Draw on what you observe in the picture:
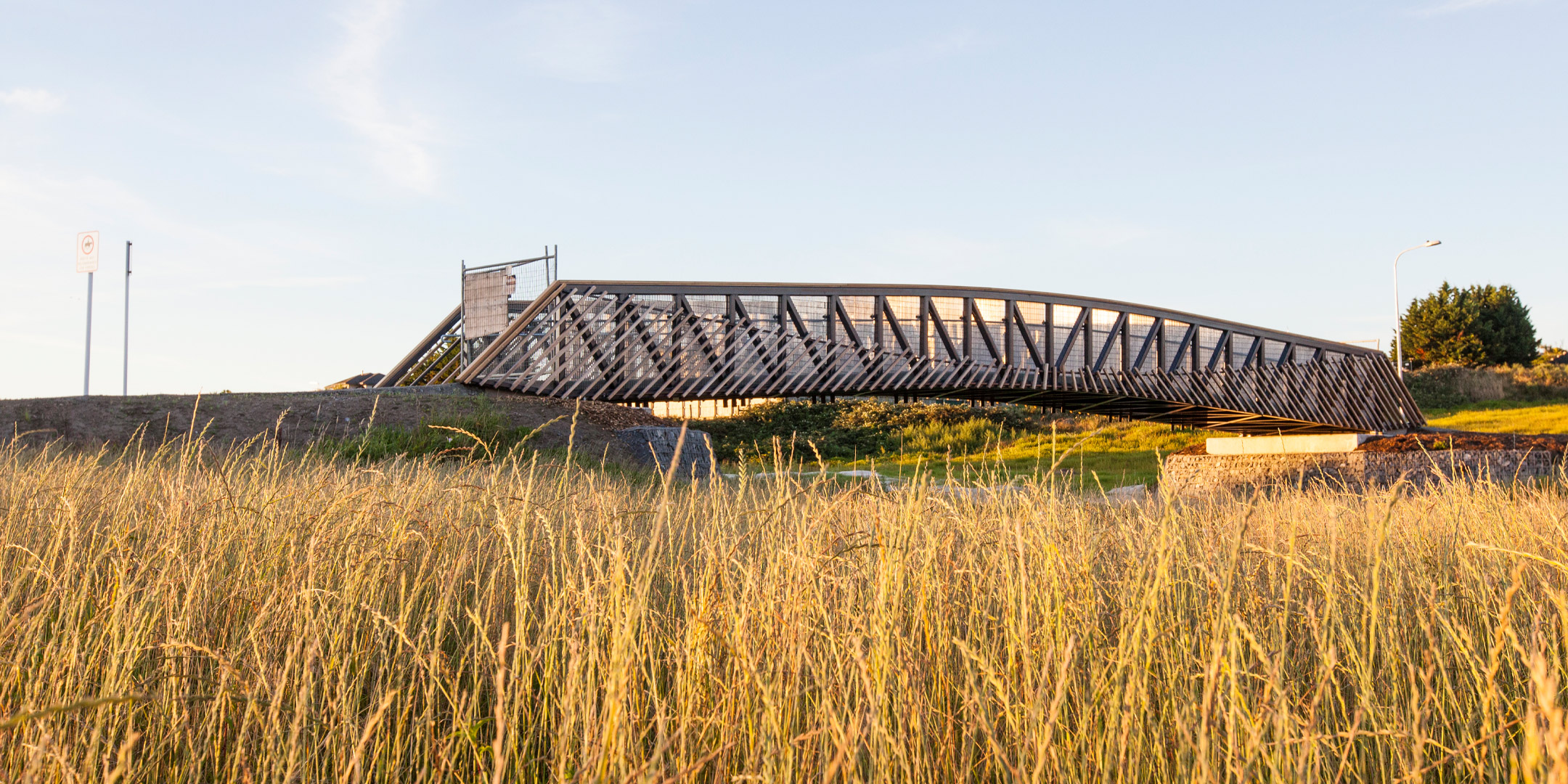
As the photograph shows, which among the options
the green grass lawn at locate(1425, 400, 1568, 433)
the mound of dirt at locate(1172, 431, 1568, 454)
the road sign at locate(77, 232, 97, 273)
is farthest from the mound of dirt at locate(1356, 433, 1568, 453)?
the road sign at locate(77, 232, 97, 273)

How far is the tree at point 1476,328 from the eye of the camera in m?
36.0

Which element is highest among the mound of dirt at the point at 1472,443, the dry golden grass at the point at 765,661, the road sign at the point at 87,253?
the road sign at the point at 87,253

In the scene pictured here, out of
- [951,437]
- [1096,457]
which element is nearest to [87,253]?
[951,437]

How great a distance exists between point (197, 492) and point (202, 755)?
3.12m

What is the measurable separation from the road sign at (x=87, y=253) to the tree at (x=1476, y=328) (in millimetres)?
43464

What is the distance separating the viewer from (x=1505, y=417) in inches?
1071

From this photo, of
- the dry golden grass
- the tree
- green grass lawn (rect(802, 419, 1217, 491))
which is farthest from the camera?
the tree

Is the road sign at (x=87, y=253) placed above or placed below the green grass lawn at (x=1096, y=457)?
above

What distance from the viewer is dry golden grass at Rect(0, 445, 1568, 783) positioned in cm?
180

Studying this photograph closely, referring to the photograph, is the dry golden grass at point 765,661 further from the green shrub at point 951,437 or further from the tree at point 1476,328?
the tree at point 1476,328

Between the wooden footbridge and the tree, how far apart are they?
2084cm

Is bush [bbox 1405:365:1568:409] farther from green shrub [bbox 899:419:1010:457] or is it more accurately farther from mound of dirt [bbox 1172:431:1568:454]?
mound of dirt [bbox 1172:431:1568:454]

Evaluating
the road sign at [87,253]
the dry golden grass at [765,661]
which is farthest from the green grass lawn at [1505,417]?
the road sign at [87,253]

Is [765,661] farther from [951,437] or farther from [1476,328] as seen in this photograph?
[1476,328]
